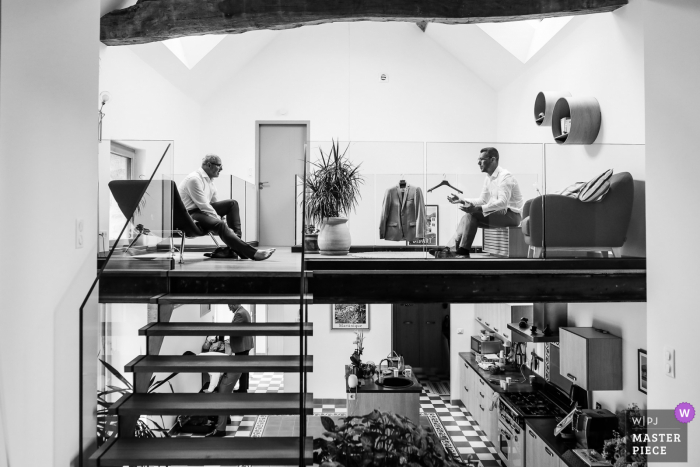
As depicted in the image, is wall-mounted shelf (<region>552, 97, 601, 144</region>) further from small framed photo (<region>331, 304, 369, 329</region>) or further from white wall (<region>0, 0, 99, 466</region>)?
small framed photo (<region>331, 304, 369, 329</region>)

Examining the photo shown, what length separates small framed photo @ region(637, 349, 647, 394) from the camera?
422 centimetres

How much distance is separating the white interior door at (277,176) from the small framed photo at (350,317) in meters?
1.83

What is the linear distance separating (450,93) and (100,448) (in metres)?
7.33

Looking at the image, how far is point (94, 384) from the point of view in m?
2.49

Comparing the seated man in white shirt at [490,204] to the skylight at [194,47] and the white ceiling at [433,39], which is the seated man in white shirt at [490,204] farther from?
the skylight at [194,47]

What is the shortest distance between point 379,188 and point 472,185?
2.50 feet

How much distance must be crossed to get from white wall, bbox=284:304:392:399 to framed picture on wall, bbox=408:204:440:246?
17.2ft

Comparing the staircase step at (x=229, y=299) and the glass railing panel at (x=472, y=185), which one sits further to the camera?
the glass railing panel at (x=472, y=185)

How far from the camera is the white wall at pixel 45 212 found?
78.2 inches

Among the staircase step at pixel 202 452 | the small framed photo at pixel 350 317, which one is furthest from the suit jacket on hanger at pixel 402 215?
the small framed photo at pixel 350 317

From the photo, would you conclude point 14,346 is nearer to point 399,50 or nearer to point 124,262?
point 124,262

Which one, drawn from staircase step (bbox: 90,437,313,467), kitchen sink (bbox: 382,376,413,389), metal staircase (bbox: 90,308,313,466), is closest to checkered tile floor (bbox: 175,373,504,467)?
kitchen sink (bbox: 382,376,413,389)

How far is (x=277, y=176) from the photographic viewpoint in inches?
335

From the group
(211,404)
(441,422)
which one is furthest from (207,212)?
(441,422)
